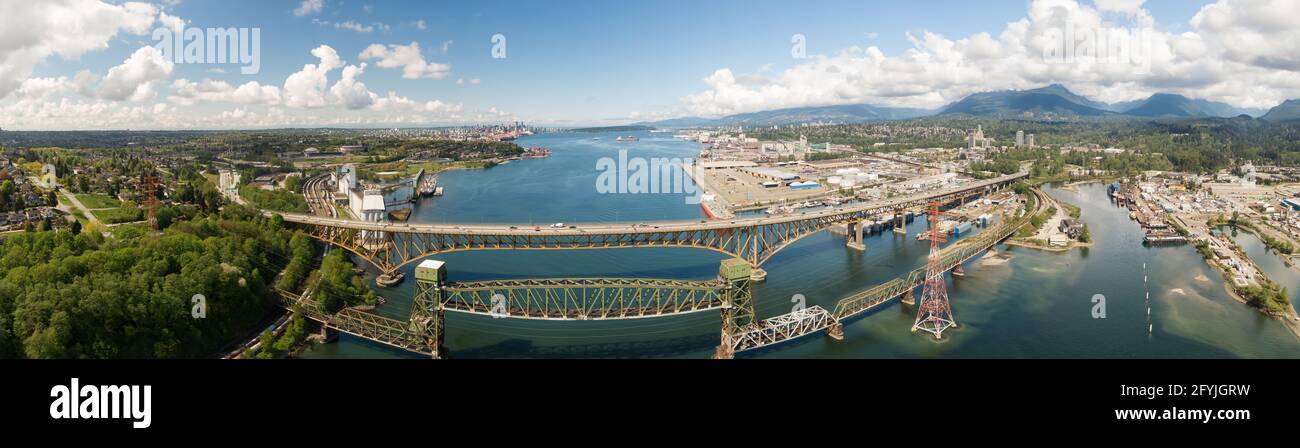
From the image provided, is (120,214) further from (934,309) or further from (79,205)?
(934,309)

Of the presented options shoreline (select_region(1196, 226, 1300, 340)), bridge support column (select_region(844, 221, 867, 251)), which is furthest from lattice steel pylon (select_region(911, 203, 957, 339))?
shoreline (select_region(1196, 226, 1300, 340))

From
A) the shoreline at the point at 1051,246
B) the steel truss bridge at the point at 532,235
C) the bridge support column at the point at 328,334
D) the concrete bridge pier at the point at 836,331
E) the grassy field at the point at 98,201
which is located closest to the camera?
the bridge support column at the point at 328,334

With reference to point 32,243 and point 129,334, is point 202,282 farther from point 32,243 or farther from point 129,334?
point 32,243

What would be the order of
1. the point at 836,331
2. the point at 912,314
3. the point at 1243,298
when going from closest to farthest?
the point at 836,331 → the point at 912,314 → the point at 1243,298

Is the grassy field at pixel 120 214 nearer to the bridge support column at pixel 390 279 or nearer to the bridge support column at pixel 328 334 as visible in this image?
the bridge support column at pixel 390 279

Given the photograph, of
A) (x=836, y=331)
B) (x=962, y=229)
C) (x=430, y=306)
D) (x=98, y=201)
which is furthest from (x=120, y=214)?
(x=962, y=229)

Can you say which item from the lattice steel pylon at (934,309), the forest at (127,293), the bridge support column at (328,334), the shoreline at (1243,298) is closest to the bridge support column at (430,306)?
the bridge support column at (328,334)

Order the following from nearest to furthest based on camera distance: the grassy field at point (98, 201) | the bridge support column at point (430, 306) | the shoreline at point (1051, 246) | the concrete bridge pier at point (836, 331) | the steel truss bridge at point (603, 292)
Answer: the bridge support column at point (430, 306)
the steel truss bridge at point (603, 292)
the concrete bridge pier at point (836, 331)
the grassy field at point (98, 201)
the shoreline at point (1051, 246)
